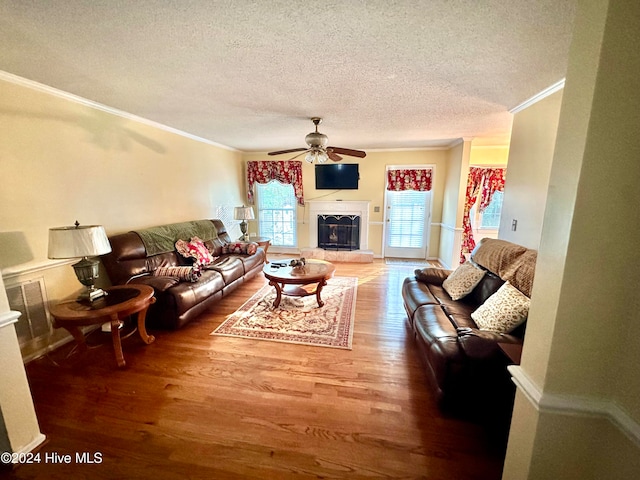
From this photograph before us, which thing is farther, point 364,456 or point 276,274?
point 276,274

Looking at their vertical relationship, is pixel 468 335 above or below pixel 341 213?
below

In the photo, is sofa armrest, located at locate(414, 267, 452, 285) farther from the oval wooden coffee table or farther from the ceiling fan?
the ceiling fan

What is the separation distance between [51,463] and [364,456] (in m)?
1.69

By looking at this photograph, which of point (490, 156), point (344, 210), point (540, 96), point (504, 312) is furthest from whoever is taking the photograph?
point (344, 210)

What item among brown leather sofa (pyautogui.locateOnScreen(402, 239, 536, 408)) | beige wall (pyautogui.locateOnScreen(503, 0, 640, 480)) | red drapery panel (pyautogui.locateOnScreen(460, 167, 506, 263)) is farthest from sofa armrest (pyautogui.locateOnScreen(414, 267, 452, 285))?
red drapery panel (pyautogui.locateOnScreen(460, 167, 506, 263))

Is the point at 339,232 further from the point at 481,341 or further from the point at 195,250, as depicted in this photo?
the point at 481,341

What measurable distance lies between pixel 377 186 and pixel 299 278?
3329 millimetres

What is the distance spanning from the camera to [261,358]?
2.19 metres

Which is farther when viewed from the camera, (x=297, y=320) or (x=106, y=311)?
(x=297, y=320)

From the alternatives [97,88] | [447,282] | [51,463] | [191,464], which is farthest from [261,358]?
[97,88]

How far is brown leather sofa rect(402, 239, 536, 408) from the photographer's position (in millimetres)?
1489

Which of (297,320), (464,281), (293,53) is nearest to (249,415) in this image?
(297,320)

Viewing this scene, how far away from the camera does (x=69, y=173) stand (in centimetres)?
243

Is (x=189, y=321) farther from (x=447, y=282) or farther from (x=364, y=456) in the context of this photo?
(x=447, y=282)
